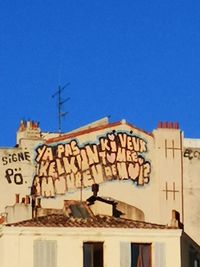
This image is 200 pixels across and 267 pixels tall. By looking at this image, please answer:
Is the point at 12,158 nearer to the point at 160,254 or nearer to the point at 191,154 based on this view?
the point at 191,154

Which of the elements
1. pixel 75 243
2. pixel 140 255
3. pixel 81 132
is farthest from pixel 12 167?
pixel 140 255

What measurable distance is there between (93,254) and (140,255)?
225 centimetres

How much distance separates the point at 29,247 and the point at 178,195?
23195 millimetres

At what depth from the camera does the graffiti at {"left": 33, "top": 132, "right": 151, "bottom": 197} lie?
96.2 m

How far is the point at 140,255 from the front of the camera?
77500 millimetres

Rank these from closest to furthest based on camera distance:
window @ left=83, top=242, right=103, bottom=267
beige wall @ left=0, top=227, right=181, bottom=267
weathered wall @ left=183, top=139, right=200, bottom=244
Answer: beige wall @ left=0, top=227, right=181, bottom=267 < window @ left=83, top=242, right=103, bottom=267 < weathered wall @ left=183, top=139, right=200, bottom=244

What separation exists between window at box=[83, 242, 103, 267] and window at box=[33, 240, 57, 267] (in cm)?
143

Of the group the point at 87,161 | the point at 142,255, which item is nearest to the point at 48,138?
the point at 87,161

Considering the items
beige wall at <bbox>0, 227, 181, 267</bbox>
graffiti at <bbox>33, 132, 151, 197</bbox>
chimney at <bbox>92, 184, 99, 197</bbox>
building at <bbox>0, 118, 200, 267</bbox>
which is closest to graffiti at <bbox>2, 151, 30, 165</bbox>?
building at <bbox>0, 118, 200, 267</bbox>

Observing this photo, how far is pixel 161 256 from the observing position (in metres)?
77.8

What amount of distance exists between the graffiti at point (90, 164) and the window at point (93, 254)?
61.3 ft

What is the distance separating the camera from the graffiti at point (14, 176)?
95.1 meters

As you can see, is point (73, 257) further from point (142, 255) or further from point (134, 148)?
point (134, 148)

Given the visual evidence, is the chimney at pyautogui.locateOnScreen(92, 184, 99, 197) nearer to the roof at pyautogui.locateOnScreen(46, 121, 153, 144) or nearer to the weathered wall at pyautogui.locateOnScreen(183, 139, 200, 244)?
the roof at pyautogui.locateOnScreen(46, 121, 153, 144)
